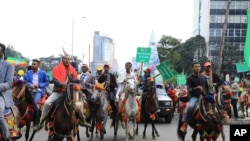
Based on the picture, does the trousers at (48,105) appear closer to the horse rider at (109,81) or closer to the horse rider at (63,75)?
the horse rider at (63,75)

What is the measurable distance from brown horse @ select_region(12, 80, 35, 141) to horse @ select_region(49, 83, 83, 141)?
1.86 meters

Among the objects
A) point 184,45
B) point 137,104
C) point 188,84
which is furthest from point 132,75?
point 184,45

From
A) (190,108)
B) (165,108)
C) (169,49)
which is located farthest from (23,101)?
(169,49)

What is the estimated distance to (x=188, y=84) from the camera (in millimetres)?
10430

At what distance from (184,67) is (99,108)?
5651 centimetres

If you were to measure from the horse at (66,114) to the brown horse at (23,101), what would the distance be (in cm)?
186

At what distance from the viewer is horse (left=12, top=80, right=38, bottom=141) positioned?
10.7 meters

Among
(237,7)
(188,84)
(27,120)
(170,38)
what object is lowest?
(27,120)

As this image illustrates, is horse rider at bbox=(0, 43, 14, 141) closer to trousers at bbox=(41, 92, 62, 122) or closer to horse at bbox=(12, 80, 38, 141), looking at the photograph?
trousers at bbox=(41, 92, 62, 122)

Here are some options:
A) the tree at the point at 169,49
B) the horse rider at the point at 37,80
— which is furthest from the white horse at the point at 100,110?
the tree at the point at 169,49

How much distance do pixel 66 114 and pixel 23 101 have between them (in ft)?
7.77

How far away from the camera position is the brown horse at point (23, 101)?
35.3 feet

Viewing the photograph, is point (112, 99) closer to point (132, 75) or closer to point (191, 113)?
point (132, 75)

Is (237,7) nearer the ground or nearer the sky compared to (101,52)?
nearer the sky
